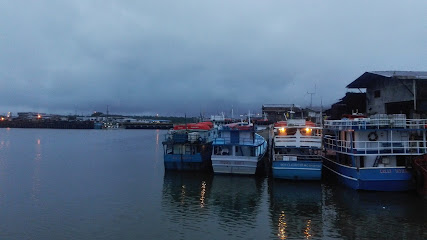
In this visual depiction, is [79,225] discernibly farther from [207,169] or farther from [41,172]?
[41,172]

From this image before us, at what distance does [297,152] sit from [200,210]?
14.3 metres

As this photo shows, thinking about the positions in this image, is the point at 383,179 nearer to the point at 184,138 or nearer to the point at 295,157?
the point at 295,157

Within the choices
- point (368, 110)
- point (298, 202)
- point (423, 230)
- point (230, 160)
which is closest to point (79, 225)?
point (298, 202)

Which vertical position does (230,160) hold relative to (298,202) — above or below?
above

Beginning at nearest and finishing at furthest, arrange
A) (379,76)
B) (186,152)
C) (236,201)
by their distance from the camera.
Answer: (236,201) < (186,152) < (379,76)

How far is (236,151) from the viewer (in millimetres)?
36656

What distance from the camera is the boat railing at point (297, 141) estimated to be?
32.3 m

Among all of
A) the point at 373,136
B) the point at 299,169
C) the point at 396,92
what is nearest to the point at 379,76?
the point at 396,92

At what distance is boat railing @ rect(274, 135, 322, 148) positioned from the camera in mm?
32312

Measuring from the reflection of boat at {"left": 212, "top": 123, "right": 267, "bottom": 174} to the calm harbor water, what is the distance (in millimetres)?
1206

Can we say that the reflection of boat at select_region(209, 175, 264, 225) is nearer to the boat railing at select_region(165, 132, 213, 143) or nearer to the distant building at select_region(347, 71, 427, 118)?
the boat railing at select_region(165, 132, 213, 143)

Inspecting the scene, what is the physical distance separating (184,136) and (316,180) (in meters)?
15.0

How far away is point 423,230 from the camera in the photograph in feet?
63.2

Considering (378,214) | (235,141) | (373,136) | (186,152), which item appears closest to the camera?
(378,214)
